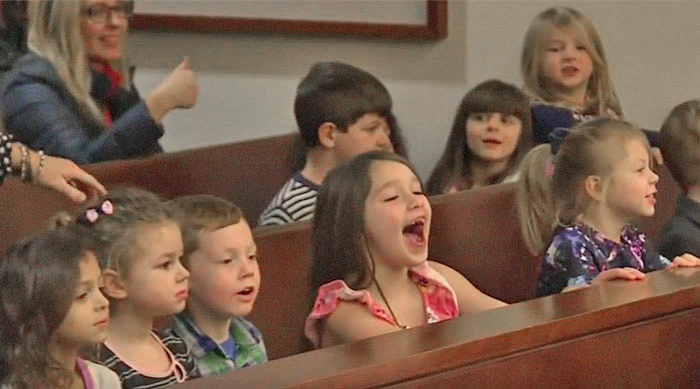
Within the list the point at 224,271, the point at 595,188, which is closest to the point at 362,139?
the point at 595,188

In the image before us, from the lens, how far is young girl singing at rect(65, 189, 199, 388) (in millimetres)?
2369

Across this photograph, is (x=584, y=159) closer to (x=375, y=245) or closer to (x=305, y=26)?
(x=375, y=245)

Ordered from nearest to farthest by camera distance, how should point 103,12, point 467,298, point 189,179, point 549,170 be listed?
point 467,298 < point 549,170 < point 189,179 < point 103,12

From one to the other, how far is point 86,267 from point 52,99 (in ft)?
4.95

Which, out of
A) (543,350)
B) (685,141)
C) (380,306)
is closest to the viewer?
(543,350)

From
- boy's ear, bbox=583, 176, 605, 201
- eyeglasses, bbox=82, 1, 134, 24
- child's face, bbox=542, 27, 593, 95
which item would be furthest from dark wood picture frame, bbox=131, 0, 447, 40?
boy's ear, bbox=583, 176, 605, 201

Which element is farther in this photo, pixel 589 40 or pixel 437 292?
pixel 589 40

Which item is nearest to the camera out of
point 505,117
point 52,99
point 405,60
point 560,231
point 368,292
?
point 368,292

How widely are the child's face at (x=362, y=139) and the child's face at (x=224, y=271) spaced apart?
3.83 feet

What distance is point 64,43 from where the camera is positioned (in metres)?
3.65

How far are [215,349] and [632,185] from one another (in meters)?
0.97

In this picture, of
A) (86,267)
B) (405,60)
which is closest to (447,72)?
(405,60)

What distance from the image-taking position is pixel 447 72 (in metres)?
4.89

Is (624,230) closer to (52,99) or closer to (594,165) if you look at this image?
(594,165)
